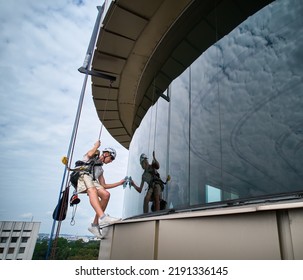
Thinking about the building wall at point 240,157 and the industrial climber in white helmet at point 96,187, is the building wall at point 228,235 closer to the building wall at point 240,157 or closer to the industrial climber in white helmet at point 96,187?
the building wall at point 240,157

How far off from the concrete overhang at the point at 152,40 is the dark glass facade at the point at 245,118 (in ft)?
1.19

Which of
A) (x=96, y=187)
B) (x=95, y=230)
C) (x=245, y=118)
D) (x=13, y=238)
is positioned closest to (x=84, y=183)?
(x=96, y=187)

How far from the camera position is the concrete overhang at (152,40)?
321 centimetres

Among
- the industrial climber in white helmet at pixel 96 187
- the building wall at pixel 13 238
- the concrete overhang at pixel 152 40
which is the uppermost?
the concrete overhang at pixel 152 40

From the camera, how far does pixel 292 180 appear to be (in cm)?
156

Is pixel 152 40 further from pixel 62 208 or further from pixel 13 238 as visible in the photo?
pixel 13 238

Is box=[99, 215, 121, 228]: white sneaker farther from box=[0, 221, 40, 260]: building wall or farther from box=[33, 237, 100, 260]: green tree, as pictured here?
box=[0, 221, 40, 260]: building wall

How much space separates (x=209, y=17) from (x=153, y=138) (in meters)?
2.62

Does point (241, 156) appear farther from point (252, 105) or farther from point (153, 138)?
point (153, 138)

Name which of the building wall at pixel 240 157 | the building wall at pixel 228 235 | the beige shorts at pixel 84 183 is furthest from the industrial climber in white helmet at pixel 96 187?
the building wall at pixel 228 235

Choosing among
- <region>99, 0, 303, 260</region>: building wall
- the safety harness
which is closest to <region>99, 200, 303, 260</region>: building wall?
<region>99, 0, 303, 260</region>: building wall

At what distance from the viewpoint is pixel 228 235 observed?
142 cm

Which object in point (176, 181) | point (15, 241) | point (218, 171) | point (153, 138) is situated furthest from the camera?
point (15, 241)
